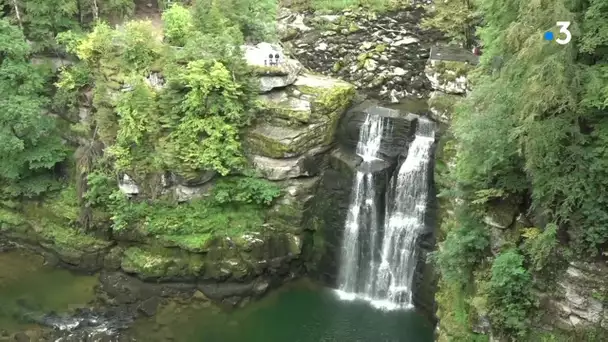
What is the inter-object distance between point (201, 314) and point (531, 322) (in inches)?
605

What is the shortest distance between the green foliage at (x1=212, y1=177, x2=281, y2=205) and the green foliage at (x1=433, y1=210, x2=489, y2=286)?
10.1 meters

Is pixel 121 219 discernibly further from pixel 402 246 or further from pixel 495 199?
pixel 495 199

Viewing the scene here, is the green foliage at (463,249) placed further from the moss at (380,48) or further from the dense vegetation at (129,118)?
the moss at (380,48)

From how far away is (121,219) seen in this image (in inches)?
1055

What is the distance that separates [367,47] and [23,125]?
1914 cm

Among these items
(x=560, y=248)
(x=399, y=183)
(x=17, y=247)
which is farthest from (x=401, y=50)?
(x=17, y=247)

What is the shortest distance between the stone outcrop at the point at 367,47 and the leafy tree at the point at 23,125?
1430 centimetres

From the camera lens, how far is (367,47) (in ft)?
107

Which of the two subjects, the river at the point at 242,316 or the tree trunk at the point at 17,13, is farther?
the tree trunk at the point at 17,13

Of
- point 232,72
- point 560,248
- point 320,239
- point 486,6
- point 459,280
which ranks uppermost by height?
point 486,6

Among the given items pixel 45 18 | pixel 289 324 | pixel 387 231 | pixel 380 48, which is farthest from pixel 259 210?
pixel 45 18

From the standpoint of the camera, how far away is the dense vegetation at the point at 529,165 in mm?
13297

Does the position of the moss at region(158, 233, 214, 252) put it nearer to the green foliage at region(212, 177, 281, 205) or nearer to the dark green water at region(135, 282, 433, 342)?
the green foliage at region(212, 177, 281, 205)

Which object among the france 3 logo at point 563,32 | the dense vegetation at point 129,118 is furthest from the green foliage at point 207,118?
the france 3 logo at point 563,32
